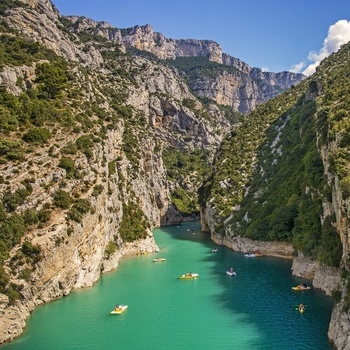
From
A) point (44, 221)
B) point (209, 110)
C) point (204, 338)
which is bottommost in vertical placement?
point (204, 338)

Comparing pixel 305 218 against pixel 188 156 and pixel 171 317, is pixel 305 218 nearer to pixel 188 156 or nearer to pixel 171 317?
pixel 171 317

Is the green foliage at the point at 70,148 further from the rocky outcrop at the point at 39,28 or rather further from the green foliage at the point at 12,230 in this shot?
the rocky outcrop at the point at 39,28

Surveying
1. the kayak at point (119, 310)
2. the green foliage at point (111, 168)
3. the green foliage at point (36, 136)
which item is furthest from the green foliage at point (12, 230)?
the green foliage at point (111, 168)

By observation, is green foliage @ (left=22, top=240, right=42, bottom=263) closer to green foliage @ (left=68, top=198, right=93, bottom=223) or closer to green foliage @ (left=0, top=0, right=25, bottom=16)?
green foliage @ (left=68, top=198, right=93, bottom=223)

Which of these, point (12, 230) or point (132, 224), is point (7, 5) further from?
point (12, 230)

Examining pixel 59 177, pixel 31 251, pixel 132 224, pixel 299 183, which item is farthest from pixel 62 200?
pixel 299 183

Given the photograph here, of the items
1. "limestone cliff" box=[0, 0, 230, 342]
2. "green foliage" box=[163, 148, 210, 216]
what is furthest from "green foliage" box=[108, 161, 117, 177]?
"green foliage" box=[163, 148, 210, 216]

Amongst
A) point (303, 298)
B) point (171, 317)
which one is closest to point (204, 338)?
point (171, 317)
